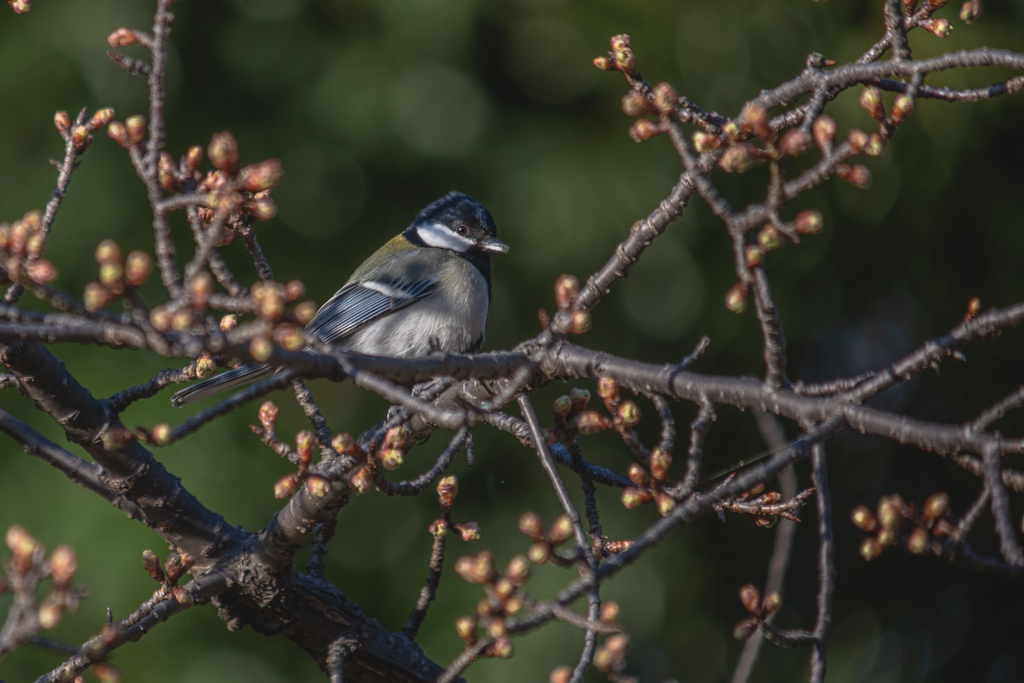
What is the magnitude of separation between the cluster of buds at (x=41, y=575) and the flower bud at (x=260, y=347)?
290 millimetres

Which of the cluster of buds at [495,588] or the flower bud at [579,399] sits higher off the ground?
the flower bud at [579,399]

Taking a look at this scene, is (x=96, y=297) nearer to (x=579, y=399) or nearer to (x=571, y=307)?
(x=571, y=307)

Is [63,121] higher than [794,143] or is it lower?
lower

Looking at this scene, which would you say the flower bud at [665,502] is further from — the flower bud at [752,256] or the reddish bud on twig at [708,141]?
the reddish bud on twig at [708,141]

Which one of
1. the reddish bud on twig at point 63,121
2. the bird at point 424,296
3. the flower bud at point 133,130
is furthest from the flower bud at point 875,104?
the bird at point 424,296

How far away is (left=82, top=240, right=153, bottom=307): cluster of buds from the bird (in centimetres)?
202

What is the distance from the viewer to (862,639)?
11.6ft

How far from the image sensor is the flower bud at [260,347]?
0.82 meters

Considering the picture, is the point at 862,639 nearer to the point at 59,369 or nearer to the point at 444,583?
the point at 444,583

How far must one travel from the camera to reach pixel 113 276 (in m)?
0.84

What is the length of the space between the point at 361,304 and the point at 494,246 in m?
0.54

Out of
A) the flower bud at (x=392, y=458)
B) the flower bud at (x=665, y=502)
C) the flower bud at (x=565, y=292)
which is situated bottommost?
the flower bud at (x=392, y=458)

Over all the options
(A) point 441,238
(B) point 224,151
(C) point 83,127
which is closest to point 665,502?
(B) point 224,151

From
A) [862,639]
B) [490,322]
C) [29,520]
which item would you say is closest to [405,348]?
[490,322]
